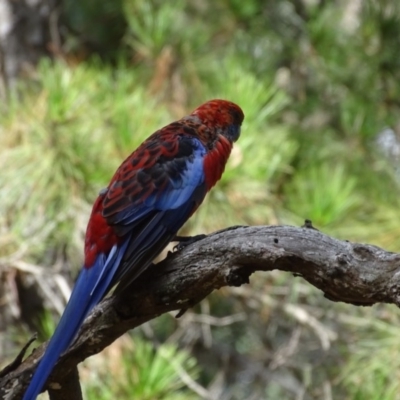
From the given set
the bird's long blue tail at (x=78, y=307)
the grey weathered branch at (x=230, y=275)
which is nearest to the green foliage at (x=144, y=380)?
the grey weathered branch at (x=230, y=275)

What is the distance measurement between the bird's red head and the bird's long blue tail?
479mm

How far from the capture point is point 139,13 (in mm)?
3219

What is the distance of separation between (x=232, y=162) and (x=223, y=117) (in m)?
0.51

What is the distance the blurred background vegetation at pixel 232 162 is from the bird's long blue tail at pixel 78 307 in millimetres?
621

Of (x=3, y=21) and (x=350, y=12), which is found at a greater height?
(x=350, y=12)

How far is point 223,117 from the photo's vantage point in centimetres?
183

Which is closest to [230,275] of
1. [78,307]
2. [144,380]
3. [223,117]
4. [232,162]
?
[78,307]

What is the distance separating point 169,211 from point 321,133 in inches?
75.6

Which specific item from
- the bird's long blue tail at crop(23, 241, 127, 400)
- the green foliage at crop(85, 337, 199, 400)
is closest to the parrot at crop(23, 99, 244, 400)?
the bird's long blue tail at crop(23, 241, 127, 400)

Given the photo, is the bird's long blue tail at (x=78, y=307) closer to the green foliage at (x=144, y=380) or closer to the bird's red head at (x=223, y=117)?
the bird's red head at (x=223, y=117)

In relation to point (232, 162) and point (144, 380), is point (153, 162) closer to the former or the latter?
point (144, 380)

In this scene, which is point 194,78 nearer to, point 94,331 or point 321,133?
point 321,133

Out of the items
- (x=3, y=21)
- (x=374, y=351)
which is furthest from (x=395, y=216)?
(x=3, y=21)

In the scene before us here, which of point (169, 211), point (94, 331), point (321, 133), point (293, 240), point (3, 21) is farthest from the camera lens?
point (321, 133)
